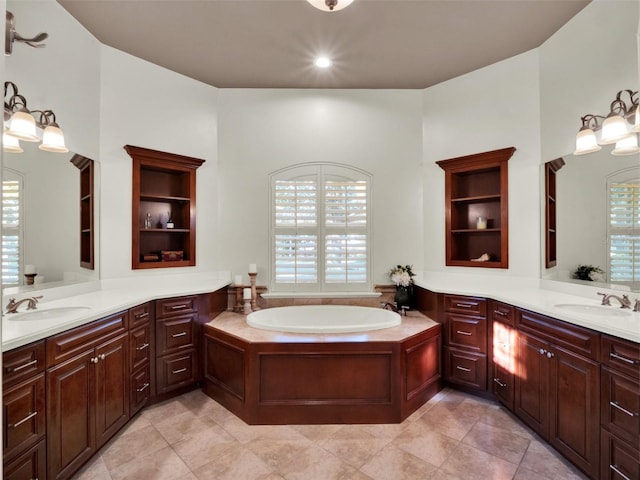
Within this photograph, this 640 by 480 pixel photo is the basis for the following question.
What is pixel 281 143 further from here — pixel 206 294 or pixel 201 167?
pixel 206 294

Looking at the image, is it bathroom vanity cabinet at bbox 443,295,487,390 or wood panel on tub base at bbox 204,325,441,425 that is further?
bathroom vanity cabinet at bbox 443,295,487,390

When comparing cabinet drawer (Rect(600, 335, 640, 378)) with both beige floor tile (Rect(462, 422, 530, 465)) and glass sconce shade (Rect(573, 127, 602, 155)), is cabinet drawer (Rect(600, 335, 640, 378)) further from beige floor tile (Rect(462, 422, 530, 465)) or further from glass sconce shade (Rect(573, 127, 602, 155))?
glass sconce shade (Rect(573, 127, 602, 155))

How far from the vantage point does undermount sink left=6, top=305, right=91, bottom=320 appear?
7.14ft

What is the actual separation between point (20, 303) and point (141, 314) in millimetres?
718

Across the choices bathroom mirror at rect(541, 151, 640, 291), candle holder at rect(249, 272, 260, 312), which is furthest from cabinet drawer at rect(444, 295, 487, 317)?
candle holder at rect(249, 272, 260, 312)

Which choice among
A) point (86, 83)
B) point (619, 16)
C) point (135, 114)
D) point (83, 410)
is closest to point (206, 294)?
point (83, 410)

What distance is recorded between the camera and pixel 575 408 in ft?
6.72

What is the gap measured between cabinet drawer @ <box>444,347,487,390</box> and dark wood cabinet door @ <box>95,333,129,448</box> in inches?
Answer: 101

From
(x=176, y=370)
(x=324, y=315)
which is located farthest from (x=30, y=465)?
(x=324, y=315)

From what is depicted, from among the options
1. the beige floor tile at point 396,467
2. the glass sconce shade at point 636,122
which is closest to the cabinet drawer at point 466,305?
the beige floor tile at point 396,467

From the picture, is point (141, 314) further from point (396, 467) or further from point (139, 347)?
point (396, 467)

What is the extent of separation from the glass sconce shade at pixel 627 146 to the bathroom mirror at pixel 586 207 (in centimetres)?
3

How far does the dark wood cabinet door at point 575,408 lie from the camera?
1.93m

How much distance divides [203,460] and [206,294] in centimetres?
133
